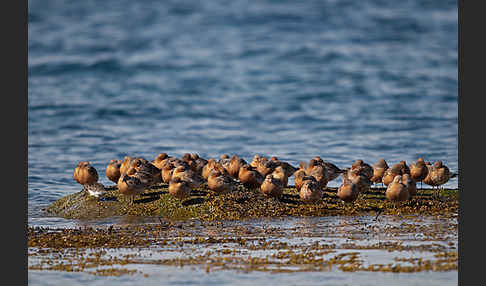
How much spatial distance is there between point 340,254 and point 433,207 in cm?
328

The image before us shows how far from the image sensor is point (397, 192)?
11.0m

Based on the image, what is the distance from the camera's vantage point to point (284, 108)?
2895 centimetres

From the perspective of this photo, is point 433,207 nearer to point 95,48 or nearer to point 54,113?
point 54,113

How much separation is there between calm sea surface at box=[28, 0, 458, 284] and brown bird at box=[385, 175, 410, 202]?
11.6 feet

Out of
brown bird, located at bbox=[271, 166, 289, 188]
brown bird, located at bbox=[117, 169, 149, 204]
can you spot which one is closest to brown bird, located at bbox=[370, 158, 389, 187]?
brown bird, located at bbox=[271, 166, 289, 188]

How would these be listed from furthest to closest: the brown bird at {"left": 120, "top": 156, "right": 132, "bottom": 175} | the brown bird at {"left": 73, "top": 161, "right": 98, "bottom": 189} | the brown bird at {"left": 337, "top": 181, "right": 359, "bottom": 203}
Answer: the brown bird at {"left": 120, "top": 156, "right": 132, "bottom": 175}, the brown bird at {"left": 73, "top": 161, "right": 98, "bottom": 189}, the brown bird at {"left": 337, "top": 181, "right": 359, "bottom": 203}

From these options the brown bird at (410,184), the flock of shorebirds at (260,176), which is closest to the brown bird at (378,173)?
the flock of shorebirds at (260,176)

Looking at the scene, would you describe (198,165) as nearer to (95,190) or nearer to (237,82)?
(95,190)

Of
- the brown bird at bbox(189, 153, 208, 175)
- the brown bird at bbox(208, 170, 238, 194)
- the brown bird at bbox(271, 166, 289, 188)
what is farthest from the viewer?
the brown bird at bbox(189, 153, 208, 175)

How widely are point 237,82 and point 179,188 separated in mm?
22796

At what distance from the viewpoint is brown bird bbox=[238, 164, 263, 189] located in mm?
11862

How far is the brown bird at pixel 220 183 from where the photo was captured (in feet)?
38.0

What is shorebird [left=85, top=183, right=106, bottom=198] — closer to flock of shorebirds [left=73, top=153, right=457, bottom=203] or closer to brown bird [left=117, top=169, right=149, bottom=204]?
flock of shorebirds [left=73, top=153, right=457, bottom=203]

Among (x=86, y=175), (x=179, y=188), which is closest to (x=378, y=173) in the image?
(x=179, y=188)
